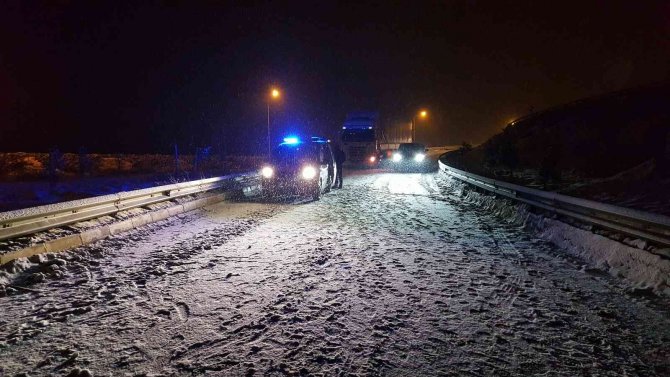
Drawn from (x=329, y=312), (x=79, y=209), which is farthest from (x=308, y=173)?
(x=329, y=312)

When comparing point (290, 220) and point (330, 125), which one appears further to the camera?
point (330, 125)

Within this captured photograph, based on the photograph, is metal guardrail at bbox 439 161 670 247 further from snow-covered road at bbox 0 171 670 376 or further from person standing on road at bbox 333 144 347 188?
person standing on road at bbox 333 144 347 188

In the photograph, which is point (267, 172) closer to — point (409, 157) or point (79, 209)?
point (79, 209)

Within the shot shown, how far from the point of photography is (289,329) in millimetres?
3482

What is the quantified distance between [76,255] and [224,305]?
137 inches

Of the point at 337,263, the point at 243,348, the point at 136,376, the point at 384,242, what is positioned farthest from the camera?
the point at 384,242

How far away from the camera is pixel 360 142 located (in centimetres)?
3036

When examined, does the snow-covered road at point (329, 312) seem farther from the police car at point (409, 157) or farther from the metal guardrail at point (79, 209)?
the police car at point (409, 157)

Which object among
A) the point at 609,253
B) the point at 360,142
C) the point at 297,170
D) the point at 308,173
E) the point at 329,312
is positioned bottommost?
the point at 329,312

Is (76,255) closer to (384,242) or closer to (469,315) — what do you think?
(384,242)

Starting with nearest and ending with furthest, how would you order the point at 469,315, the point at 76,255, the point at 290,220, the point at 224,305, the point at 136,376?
1. the point at 136,376
2. the point at 469,315
3. the point at 224,305
4. the point at 76,255
5. the point at 290,220

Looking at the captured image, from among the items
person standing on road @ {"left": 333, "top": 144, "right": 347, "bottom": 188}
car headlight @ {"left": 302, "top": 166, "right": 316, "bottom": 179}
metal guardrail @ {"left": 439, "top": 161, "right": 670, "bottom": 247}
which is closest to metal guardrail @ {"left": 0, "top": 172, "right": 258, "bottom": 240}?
car headlight @ {"left": 302, "top": 166, "right": 316, "bottom": 179}

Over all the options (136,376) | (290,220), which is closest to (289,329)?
(136,376)

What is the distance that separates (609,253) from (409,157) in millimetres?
26805
